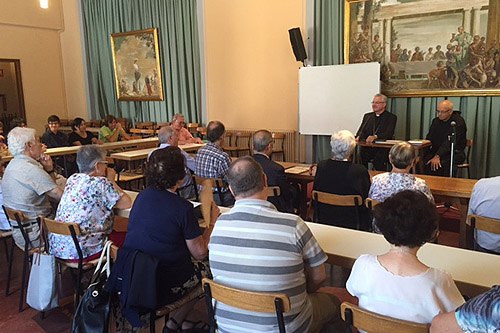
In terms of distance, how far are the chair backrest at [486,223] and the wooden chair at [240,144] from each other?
5.32 meters

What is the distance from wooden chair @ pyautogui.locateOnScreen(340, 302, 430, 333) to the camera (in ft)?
4.22

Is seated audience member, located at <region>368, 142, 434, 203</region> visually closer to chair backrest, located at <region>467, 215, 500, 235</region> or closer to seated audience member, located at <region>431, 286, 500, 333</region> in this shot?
chair backrest, located at <region>467, 215, 500, 235</region>

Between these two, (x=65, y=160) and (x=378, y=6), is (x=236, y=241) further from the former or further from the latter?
(x=378, y=6)

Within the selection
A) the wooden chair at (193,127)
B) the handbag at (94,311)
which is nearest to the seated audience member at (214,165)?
the handbag at (94,311)

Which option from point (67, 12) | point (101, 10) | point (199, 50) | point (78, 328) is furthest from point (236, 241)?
point (67, 12)

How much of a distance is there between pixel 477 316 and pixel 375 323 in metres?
0.33

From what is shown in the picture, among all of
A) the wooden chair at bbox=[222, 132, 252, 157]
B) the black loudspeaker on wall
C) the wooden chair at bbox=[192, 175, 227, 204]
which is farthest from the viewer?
the wooden chair at bbox=[222, 132, 252, 157]

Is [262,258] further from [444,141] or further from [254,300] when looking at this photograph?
[444,141]

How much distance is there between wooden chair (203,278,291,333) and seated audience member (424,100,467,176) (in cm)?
405

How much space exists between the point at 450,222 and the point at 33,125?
920 cm

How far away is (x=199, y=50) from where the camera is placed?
324 inches

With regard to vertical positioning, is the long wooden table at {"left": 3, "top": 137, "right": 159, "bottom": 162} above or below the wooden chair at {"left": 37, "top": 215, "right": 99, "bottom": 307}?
above

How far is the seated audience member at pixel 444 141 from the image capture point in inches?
198

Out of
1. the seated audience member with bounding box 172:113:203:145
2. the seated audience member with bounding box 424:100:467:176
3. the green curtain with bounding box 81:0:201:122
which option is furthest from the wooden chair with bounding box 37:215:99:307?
the green curtain with bounding box 81:0:201:122
